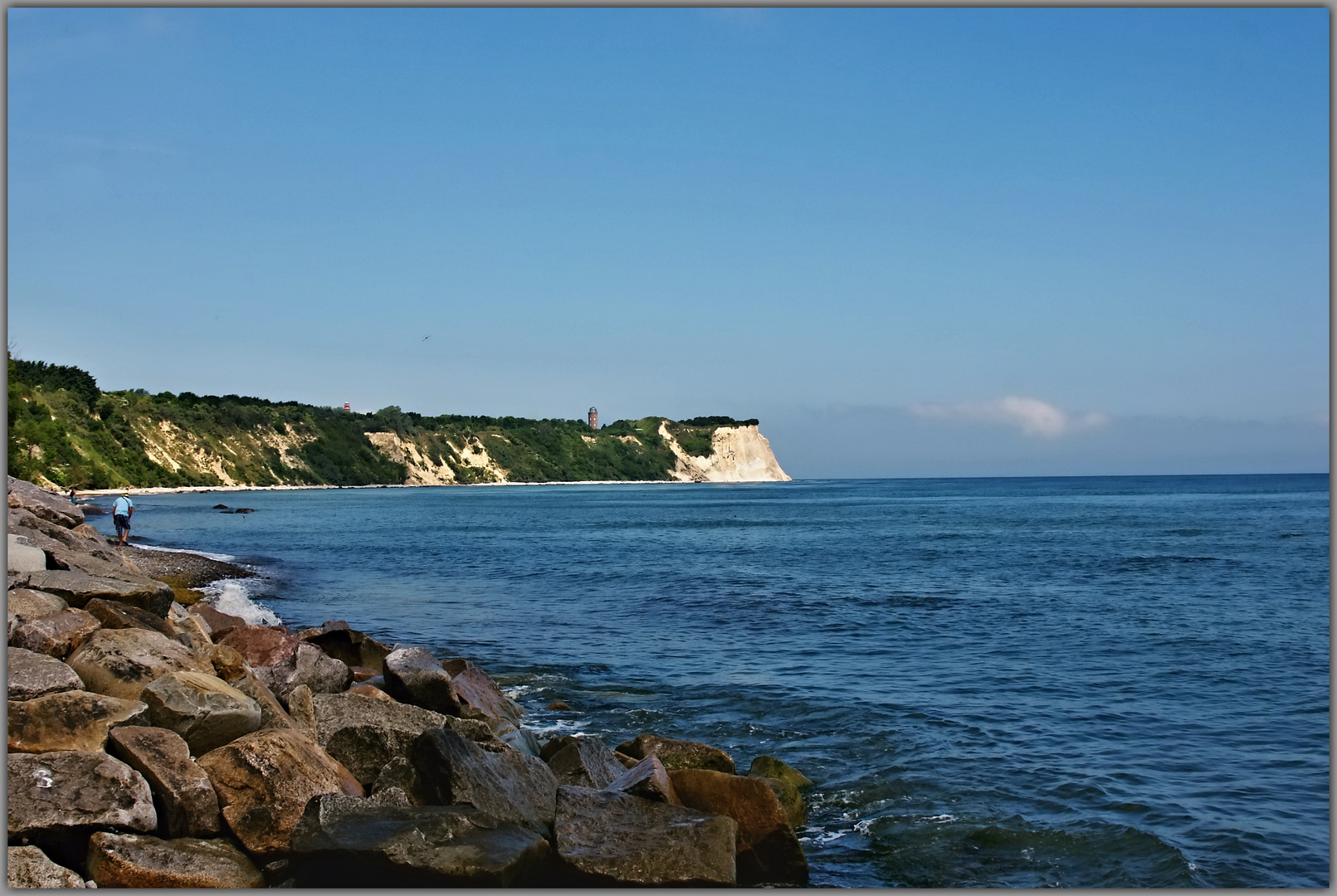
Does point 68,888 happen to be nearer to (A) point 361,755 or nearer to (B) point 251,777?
(B) point 251,777

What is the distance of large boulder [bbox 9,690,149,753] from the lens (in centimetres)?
759

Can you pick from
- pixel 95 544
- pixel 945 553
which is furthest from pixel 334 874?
pixel 945 553

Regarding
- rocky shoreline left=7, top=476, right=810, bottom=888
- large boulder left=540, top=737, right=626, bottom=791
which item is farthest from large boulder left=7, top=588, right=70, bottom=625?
large boulder left=540, top=737, right=626, bottom=791

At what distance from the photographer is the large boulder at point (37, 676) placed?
26.1ft

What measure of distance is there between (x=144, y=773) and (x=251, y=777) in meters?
0.74

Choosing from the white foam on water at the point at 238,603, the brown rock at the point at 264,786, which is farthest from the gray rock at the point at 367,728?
the white foam on water at the point at 238,603

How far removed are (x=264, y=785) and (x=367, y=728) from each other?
1.79m

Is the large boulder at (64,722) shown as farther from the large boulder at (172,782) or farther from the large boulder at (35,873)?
the large boulder at (35,873)

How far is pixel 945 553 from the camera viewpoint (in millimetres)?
42031

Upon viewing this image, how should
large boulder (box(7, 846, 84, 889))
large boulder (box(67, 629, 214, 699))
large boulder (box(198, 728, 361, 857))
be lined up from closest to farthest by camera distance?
large boulder (box(7, 846, 84, 889)) < large boulder (box(198, 728, 361, 857)) < large boulder (box(67, 629, 214, 699))

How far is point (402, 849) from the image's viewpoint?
697 centimetres

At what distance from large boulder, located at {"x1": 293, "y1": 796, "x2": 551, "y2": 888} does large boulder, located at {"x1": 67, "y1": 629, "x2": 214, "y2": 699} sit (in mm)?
2514

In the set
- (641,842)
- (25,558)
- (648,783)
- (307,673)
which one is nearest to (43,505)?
(25,558)

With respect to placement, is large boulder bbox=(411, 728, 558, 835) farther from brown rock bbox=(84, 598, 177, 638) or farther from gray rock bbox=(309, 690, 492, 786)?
brown rock bbox=(84, 598, 177, 638)
